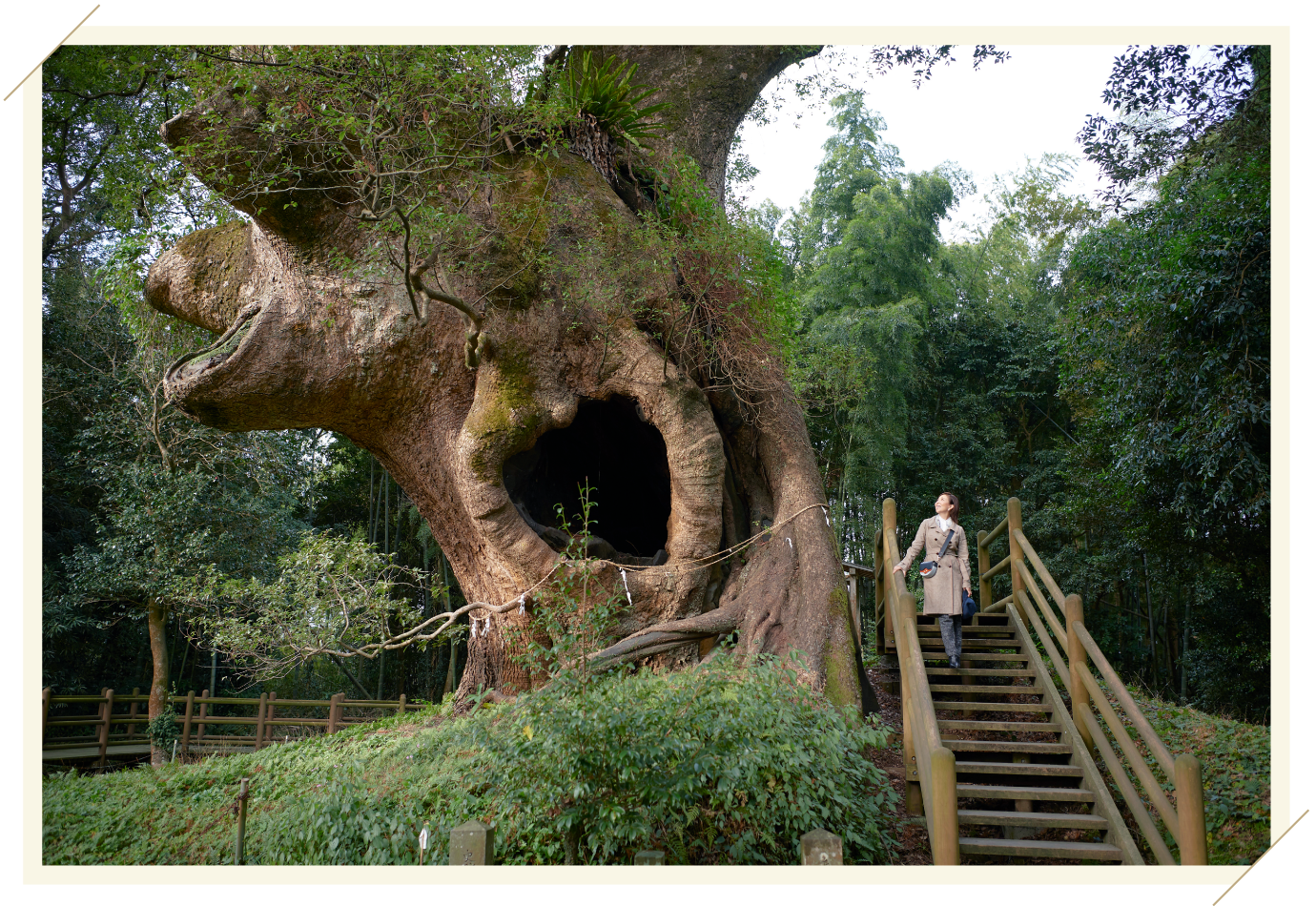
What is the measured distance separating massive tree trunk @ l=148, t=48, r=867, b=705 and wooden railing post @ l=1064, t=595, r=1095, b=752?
165 cm

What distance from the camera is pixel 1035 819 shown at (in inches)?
152

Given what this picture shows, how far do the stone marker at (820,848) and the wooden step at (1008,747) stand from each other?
1686mm

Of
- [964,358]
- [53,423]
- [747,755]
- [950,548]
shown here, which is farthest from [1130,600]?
[53,423]

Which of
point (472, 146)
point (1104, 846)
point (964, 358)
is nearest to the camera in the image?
point (1104, 846)

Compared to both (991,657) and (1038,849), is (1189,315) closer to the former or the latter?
(991,657)

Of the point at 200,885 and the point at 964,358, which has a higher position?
the point at 964,358

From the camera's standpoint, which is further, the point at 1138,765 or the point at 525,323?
the point at 525,323

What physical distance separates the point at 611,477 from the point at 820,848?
624 cm

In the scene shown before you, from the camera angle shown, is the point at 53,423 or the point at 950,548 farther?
the point at 53,423

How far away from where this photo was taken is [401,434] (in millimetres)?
6957

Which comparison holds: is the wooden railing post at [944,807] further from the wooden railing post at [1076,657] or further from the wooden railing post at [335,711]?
the wooden railing post at [335,711]

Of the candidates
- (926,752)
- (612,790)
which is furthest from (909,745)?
(612,790)
